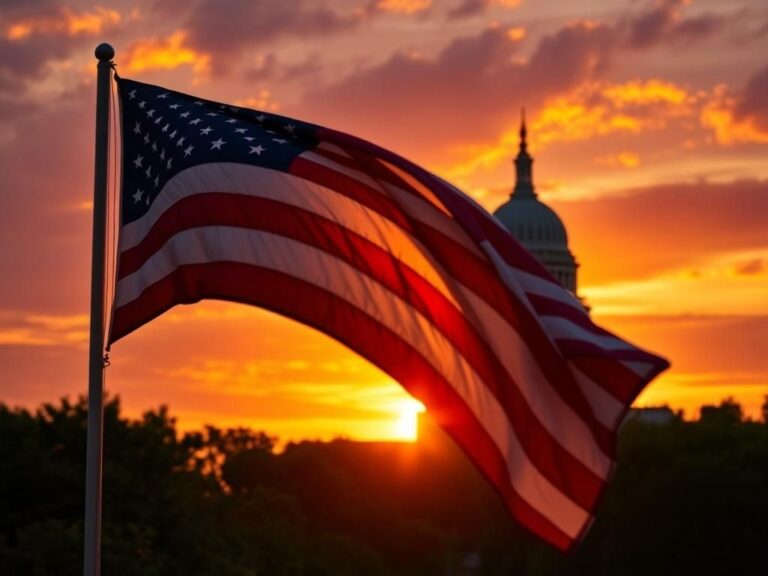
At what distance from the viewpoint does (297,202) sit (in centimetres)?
1933

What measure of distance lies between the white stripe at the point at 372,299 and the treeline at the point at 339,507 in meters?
45.7

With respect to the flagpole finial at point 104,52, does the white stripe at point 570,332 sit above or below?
below

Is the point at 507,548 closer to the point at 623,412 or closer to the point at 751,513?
the point at 751,513

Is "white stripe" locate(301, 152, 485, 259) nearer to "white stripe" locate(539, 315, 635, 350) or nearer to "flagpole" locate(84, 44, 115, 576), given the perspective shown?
"white stripe" locate(539, 315, 635, 350)

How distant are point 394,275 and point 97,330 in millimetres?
2739

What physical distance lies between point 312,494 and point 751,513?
35.2m

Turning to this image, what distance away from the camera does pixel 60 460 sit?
238ft

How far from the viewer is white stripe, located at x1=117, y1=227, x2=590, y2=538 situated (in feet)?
62.3

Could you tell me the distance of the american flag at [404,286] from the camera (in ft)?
62.0

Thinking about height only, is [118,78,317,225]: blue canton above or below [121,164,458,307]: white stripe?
above

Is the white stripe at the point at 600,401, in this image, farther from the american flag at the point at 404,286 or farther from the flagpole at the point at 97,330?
the flagpole at the point at 97,330

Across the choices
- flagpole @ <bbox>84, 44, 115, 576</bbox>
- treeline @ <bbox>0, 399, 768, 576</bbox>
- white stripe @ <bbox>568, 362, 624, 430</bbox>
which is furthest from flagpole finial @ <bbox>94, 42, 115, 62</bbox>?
treeline @ <bbox>0, 399, 768, 576</bbox>

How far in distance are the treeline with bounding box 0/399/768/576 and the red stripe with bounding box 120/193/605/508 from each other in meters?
45.8

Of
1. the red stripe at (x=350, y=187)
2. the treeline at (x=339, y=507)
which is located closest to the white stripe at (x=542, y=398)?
the red stripe at (x=350, y=187)
